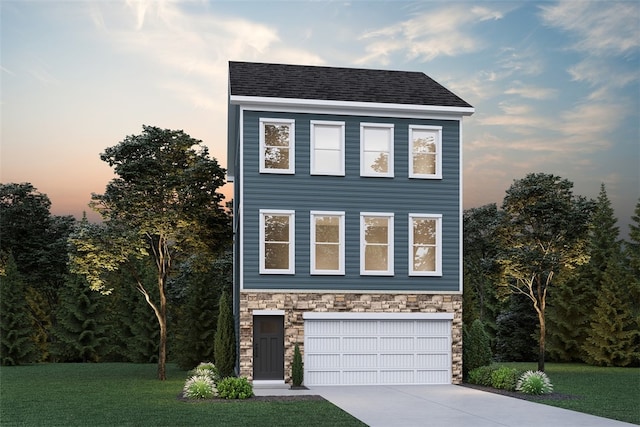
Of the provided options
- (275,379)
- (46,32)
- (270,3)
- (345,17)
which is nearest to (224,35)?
(270,3)

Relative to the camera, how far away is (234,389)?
20.9 m

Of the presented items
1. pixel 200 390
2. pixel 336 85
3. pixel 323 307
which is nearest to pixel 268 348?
pixel 323 307

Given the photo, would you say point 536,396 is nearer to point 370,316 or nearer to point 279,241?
point 370,316

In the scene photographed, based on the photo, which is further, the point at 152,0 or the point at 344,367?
the point at 152,0

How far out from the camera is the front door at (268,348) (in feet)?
80.5

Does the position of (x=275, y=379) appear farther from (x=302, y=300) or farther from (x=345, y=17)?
(x=345, y=17)

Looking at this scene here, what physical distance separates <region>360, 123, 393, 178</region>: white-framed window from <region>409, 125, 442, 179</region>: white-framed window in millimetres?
722

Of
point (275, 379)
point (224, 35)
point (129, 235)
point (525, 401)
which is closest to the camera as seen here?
point (525, 401)

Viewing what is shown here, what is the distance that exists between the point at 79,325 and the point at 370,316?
22.9 metres

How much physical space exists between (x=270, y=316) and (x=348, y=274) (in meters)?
2.82

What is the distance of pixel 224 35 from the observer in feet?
96.0

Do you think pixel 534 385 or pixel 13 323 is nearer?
pixel 534 385

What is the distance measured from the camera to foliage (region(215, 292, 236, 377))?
25547mm

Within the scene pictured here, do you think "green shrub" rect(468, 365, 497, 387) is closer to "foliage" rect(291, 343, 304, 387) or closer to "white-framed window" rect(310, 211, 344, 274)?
"white-framed window" rect(310, 211, 344, 274)
